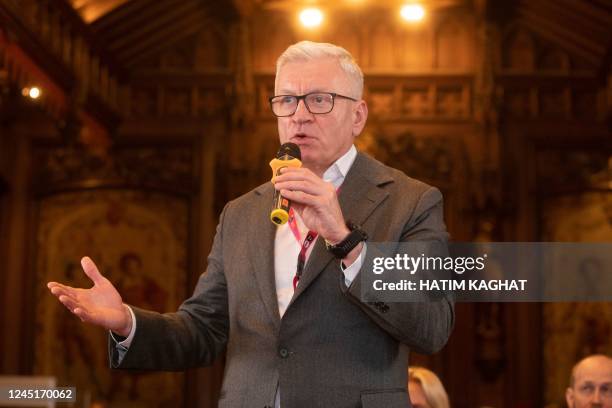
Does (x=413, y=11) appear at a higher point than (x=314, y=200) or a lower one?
higher

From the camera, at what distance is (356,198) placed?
7.79 ft

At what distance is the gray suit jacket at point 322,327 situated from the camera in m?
2.22

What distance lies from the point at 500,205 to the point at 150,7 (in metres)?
3.09

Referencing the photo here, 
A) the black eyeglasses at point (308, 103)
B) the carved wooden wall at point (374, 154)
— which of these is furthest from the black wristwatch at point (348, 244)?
the carved wooden wall at point (374, 154)

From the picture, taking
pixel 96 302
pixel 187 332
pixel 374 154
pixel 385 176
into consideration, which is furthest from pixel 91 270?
pixel 374 154

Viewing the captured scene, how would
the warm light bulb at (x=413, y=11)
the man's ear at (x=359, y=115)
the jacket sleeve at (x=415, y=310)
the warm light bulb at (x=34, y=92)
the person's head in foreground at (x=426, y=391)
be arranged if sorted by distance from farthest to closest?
the warm light bulb at (x=413, y=11)
the warm light bulb at (x=34, y=92)
the person's head in foreground at (x=426, y=391)
the man's ear at (x=359, y=115)
the jacket sleeve at (x=415, y=310)

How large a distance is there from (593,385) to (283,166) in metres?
2.47

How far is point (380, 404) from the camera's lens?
2.21m

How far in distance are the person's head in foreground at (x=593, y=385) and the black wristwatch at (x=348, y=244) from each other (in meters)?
2.33

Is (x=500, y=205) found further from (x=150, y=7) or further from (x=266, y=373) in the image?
(x=266, y=373)

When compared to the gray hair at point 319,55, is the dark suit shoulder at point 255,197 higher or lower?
lower

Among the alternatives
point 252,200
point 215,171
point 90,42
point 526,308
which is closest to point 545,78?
point 526,308

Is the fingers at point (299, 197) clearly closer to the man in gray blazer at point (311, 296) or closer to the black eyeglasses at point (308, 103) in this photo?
the man in gray blazer at point (311, 296)

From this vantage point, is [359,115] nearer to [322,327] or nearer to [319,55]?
[319,55]
